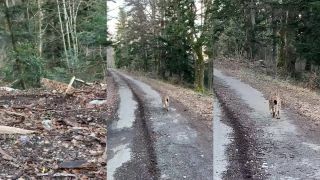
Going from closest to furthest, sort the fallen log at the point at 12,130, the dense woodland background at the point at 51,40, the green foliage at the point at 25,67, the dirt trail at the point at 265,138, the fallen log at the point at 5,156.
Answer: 1. the dirt trail at the point at 265,138
2. the dense woodland background at the point at 51,40
3. the fallen log at the point at 5,156
4. the fallen log at the point at 12,130
5. the green foliage at the point at 25,67

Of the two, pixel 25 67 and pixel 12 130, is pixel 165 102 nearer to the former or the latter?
pixel 12 130

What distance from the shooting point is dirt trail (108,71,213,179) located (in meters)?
1.95

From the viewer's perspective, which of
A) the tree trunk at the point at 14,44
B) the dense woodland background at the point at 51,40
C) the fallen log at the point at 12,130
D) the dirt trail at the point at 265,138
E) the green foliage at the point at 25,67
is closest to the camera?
the dirt trail at the point at 265,138

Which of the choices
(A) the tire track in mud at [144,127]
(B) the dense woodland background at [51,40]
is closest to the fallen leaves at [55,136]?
(B) the dense woodland background at [51,40]

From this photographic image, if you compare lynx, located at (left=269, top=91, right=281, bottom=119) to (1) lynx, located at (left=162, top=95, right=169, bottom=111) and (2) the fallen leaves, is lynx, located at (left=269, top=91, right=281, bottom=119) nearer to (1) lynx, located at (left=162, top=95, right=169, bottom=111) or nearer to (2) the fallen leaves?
(1) lynx, located at (left=162, top=95, right=169, bottom=111)

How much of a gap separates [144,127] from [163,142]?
0.12 metres

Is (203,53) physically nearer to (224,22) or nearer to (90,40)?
(224,22)

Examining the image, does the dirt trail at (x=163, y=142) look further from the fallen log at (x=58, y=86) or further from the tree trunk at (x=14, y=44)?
the tree trunk at (x=14, y=44)

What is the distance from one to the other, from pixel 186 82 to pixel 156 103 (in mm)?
185

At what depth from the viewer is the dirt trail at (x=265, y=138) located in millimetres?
2057

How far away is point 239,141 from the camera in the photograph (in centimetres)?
209

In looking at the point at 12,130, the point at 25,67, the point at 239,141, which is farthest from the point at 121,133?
the point at 25,67

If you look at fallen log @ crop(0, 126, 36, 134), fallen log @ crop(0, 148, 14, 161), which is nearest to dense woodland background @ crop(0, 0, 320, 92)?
fallen log @ crop(0, 148, 14, 161)

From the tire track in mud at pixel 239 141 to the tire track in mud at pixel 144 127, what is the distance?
38 centimetres
